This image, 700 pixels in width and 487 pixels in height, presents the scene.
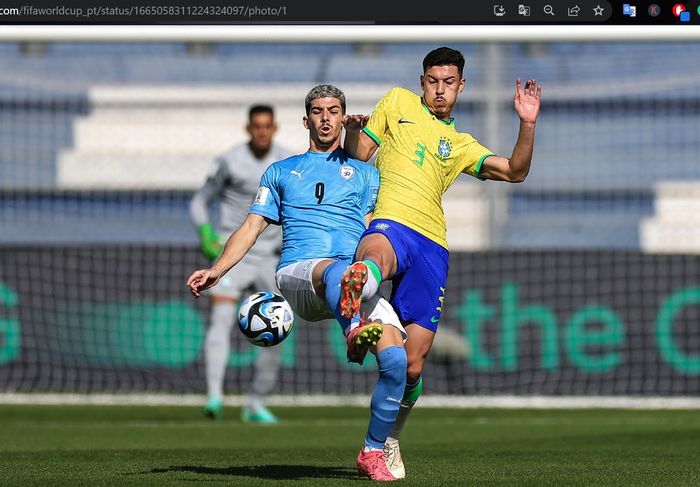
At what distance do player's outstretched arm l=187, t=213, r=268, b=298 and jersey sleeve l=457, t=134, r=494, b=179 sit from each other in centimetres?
103

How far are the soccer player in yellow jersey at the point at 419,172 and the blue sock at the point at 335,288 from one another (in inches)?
7.1

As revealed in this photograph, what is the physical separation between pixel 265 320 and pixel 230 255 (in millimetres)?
352

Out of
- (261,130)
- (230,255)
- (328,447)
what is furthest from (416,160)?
(261,130)

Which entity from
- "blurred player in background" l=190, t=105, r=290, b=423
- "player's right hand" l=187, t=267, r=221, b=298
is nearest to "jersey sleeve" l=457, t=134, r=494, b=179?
"player's right hand" l=187, t=267, r=221, b=298

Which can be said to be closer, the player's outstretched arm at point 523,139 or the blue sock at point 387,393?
the blue sock at point 387,393

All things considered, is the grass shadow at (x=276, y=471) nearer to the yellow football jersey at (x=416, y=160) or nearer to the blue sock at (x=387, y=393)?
the blue sock at (x=387, y=393)

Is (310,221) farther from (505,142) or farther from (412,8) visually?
(505,142)

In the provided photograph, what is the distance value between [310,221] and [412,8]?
3.33 metres

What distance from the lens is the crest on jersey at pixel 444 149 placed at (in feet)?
21.7

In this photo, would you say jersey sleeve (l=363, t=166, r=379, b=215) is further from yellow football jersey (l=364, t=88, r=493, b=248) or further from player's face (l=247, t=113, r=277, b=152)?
player's face (l=247, t=113, r=277, b=152)

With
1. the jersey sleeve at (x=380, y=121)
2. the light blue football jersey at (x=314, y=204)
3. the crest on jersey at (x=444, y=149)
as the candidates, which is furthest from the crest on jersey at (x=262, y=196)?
the crest on jersey at (x=444, y=149)

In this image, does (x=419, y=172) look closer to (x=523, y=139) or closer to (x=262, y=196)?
(x=523, y=139)

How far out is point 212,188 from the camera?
10.8m

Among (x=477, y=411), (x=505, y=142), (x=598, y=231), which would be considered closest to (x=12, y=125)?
(x=505, y=142)
